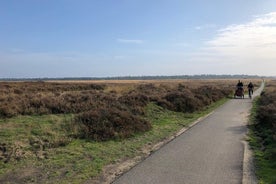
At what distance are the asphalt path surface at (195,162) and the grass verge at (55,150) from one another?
901 millimetres

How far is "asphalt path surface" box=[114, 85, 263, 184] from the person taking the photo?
682 cm

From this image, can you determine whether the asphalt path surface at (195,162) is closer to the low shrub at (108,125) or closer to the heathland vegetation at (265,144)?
the heathland vegetation at (265,144)

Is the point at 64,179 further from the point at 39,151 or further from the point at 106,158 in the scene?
the point at 39,151

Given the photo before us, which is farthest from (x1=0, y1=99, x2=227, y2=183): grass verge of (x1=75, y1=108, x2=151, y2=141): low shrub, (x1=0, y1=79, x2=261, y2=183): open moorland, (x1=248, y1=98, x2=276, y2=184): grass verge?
(x1=248, y1=98, x2=276, y2=184): grass verge

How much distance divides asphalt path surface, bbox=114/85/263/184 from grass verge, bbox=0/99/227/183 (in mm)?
901

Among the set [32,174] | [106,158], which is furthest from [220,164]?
[32,174]

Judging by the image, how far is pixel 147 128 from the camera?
43.3ft

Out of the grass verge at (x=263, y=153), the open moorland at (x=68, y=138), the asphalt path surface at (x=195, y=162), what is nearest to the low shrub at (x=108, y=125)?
the open moorland at (x=68, y=138)

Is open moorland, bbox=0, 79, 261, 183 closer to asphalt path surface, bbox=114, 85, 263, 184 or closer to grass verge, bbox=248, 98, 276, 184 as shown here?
asphalt path surface, bbox=114, 85, 263, 184

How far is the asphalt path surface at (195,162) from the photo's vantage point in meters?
6.82

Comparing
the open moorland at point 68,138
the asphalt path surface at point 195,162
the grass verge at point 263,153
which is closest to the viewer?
the asphalt path surface at point 195,162

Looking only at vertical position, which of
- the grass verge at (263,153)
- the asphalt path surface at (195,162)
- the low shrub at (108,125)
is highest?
the low shrub at (108,125)

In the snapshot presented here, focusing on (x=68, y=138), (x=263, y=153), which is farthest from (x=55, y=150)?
(x=263, y=153)

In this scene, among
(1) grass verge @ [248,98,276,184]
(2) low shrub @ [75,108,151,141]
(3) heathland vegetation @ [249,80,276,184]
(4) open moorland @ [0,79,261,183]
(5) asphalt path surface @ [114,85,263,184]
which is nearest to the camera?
(5) asphalt path surface @ [114,85,263,184]
